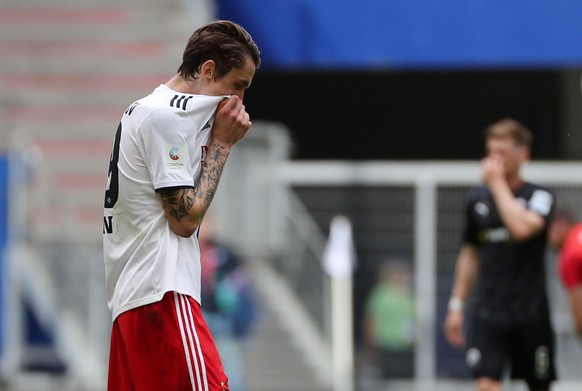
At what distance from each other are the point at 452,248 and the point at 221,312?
3513 mm

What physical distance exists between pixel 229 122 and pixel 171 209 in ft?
1.34

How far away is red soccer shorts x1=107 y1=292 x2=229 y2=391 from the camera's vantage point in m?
4.77

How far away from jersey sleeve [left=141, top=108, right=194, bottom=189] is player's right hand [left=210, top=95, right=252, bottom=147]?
7.7 inches

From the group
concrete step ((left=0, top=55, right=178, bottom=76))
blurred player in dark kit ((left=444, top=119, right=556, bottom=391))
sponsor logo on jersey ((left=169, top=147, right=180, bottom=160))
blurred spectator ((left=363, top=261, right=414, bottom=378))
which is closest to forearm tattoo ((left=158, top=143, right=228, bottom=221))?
sponsor logo on jersey ((left=169, top=147, right=180, bottom=160))

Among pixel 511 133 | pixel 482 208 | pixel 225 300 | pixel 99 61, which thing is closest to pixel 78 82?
pixel 99 61

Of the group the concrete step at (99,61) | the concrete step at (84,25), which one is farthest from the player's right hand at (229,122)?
the concrete step at (84,25)

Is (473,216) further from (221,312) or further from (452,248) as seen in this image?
(452,248)

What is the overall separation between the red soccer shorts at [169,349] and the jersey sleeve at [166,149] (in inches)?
17.0

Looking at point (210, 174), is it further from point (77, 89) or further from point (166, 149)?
point (77, 89)

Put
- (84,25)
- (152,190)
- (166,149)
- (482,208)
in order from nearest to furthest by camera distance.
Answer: (166,149) < (152,190) < (482,208) < (84,25)

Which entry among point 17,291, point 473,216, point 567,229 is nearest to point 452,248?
point 567,229

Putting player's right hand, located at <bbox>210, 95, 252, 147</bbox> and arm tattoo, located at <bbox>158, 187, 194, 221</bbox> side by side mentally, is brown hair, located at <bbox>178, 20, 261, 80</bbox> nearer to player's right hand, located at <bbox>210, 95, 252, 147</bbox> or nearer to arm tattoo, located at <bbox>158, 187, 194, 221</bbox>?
player's right hand, located at <bbox>210, 95, 252, 147</bbox>

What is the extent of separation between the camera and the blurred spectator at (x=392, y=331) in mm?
14438

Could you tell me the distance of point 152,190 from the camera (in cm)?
481
